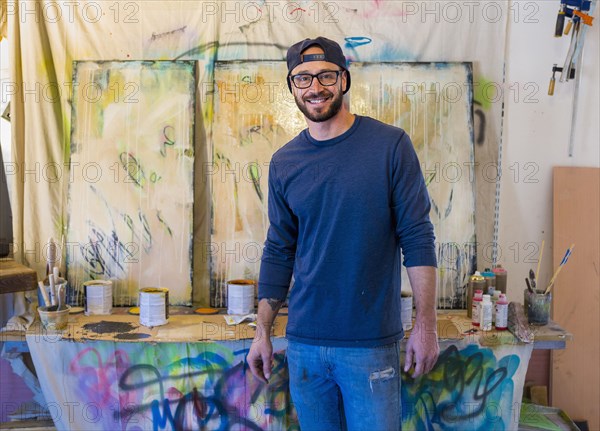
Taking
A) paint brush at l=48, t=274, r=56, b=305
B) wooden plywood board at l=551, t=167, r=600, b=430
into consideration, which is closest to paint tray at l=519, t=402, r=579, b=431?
wooden plywood board at l=551, t=167, r=600, b=430

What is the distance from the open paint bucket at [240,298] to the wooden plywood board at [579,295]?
1.39 metres

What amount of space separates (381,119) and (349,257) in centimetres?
108

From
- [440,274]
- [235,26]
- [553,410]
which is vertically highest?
[235,26]

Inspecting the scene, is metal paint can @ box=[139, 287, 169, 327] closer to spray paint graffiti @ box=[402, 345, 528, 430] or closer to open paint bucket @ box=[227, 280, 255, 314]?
open paint bucket @ box=[227, 280, 255, 314]

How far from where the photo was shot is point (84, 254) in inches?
97.3

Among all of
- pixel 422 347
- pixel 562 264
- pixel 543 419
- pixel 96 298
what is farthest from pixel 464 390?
pixel 96 298

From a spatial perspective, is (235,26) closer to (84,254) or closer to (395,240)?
(84,254)

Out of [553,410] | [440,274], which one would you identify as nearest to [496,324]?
[440,274]

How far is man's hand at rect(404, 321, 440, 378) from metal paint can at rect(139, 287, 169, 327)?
1095 millimetres

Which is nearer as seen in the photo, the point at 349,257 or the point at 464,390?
the point at 349,257

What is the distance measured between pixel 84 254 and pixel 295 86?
1.37 meters

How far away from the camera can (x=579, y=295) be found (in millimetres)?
2547

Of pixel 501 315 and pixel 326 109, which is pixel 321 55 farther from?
pixel 501 315

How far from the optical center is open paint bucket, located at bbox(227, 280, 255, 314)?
2336mm
